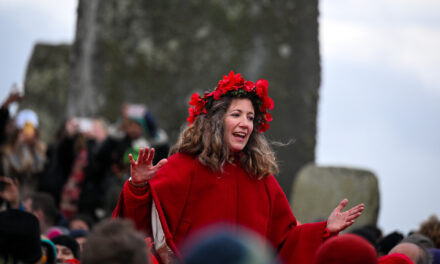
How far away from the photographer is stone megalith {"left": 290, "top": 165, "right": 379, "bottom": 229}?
8.59 meters

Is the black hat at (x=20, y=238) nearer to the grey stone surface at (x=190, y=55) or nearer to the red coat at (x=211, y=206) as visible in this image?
the red coat at (x=211, y=206)

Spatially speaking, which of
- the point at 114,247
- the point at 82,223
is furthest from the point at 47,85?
the point at 114,247

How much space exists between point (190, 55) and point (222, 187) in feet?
18.1

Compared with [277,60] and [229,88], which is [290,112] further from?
[229,88]

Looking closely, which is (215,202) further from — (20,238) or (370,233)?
(370,233)

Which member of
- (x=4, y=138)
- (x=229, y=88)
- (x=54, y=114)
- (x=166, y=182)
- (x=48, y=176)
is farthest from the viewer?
(x=54, y=114)

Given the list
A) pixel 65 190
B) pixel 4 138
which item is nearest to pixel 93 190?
pixel 65 190

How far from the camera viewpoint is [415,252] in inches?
188

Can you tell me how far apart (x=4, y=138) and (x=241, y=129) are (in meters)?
3.56

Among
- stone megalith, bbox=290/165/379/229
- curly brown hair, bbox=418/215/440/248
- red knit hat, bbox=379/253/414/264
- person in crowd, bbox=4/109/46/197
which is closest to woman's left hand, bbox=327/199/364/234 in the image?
red knit hat, bbox=379/253/414/264

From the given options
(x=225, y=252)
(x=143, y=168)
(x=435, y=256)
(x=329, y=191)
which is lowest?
(x=329, y=191)

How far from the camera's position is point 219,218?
4656mm

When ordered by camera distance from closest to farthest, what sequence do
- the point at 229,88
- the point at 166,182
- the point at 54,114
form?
the point at 166,182
the point at 229,88
the point at 54,114

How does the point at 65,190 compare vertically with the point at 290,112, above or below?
below
